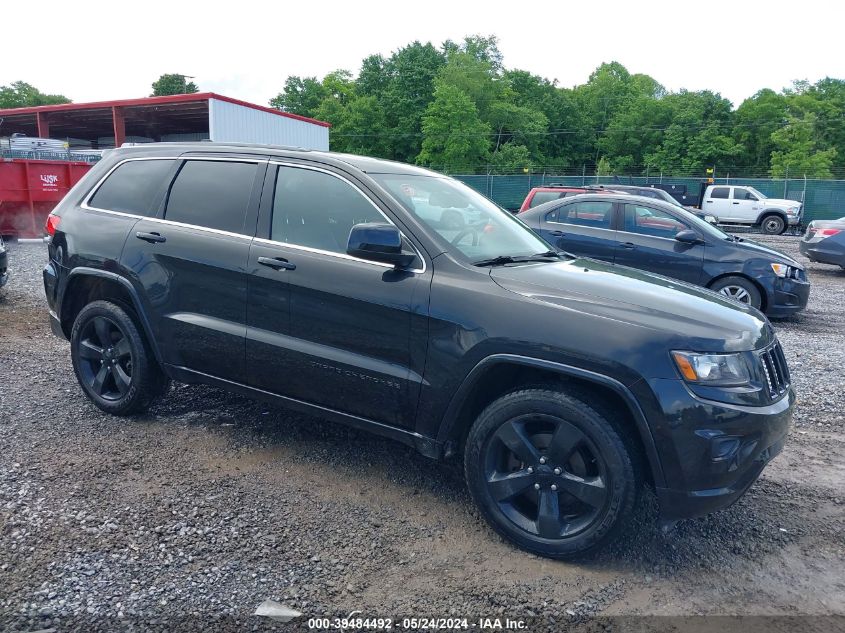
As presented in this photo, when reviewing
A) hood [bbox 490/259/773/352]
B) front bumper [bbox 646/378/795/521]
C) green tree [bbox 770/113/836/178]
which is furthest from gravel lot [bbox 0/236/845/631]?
green tree [bbox 770/113/836/178]

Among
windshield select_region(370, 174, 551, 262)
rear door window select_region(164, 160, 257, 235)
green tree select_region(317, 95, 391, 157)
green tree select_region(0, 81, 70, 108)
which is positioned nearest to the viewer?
windshield select_region(370, 174, 551, 262)

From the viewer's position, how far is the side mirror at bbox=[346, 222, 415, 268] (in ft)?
11.2

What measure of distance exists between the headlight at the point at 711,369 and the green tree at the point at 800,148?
55.6m

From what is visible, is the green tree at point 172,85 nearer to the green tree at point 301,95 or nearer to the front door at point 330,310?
the green tree at point 301,95

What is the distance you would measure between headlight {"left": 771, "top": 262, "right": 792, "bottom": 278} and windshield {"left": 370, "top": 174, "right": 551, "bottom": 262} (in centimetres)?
572

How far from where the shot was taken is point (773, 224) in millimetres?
27125

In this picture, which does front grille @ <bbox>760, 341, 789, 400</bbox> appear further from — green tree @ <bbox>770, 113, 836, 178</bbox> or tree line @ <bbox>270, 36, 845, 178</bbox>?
green tree @ <bbox>770, 113, 836, 178</bbox>

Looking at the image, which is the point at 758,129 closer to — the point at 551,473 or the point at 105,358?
the point at 105,358

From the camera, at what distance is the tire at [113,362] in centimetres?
452

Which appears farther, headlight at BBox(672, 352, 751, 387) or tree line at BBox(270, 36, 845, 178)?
tree line at BBox(270, 36, 845, 178)

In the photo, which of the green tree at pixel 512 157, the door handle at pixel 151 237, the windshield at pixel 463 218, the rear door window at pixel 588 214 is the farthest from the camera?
the green tree at pixel 512 157

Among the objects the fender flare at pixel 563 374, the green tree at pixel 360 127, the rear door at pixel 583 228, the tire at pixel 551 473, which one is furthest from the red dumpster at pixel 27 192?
the green tree at pixel 360 127

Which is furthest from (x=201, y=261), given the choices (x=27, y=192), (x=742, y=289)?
(x=27, y=192)

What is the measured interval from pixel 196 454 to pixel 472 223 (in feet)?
7.30
